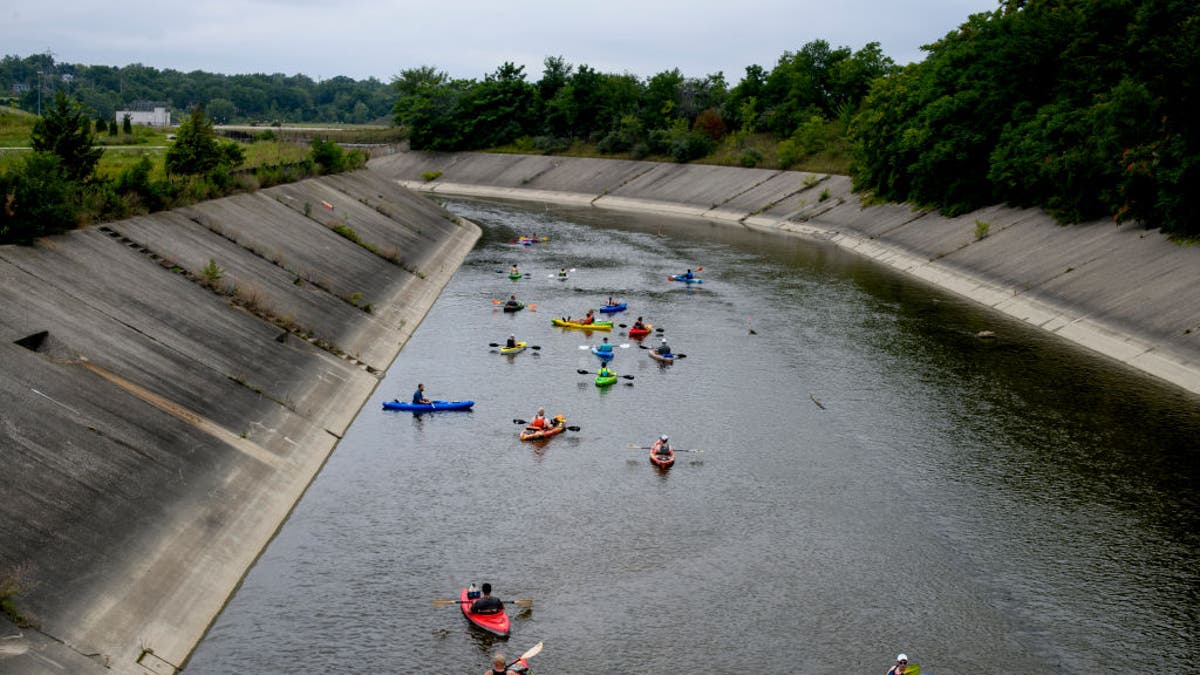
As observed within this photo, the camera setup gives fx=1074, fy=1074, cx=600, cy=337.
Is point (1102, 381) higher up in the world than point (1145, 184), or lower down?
lower down

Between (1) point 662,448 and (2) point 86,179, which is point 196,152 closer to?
(2) point 86,179

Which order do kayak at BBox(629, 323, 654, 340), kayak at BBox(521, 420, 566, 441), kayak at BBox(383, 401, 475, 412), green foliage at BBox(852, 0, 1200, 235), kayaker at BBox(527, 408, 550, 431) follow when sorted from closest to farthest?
kayak at BBox(521, 420, 566, 441), kayaker at BBox(527, 408, 550, 431), kayak at BBox(383, 401, 475, 412), kayak at BBox(629, 323, 654, 340), green foliage at BBox(852, 0, 1200, 235)

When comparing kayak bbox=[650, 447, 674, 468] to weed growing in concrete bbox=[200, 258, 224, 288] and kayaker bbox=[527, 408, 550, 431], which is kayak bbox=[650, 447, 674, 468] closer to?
kayaker bbox=[527, 408, 550, 431]

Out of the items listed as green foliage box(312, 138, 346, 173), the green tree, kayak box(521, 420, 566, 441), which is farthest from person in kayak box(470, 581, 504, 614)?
green foliage box(312, 138, 346, 173)

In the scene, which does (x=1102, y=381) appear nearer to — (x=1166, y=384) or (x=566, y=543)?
(x=1166, y=384)

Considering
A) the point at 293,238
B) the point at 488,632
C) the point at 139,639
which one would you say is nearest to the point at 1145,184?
the point at 293,238

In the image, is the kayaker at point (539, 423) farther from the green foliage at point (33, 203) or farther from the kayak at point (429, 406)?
the green foliage at point (33, 203)

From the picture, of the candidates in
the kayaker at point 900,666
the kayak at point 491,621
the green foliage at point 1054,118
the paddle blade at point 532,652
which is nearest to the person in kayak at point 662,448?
the kayak at point 491,621
